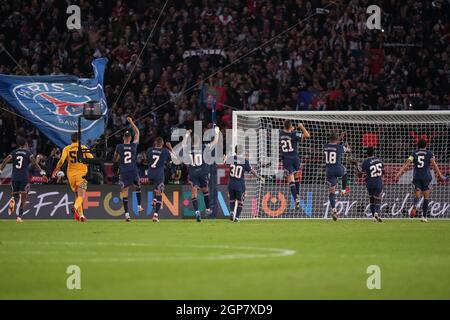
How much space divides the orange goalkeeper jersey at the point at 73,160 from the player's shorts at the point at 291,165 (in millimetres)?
5203

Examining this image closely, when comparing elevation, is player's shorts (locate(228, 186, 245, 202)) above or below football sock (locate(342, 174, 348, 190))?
below

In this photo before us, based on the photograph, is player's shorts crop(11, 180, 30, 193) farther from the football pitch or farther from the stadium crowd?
the stadium crowd

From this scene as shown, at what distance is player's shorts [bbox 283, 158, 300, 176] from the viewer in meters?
24.5

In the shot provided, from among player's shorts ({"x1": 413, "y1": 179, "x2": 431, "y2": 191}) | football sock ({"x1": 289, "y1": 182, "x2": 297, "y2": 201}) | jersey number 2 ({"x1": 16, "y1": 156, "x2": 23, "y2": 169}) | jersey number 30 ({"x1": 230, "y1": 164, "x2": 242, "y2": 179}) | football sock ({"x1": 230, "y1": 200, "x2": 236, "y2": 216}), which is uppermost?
jersey number 2 ({"x1": 16, "y1": 156, "x2": 23, "y2": 169})

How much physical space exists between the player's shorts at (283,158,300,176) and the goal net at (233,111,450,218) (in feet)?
3.32

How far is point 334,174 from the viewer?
78.7 ft

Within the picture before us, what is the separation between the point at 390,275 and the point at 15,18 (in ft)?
76.1

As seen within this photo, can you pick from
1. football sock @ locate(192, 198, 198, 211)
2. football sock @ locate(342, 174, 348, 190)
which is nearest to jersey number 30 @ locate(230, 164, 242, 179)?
football sock @ locate(192, 198, 198, 211)

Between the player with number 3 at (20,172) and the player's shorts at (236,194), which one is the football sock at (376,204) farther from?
the player with number 3 at (20,172)

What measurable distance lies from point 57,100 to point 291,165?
7065mm

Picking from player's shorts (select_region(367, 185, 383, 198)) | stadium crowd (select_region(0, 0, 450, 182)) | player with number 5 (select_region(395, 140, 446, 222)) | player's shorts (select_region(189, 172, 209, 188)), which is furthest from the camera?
stadium crowd (select_region(0, 0, 450, 182))

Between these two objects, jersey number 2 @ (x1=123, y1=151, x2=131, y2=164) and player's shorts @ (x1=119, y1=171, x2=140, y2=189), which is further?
player's shorts @ (x1=119, y1=171, x2=140, y2=189)

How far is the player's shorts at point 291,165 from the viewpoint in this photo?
80.4 feet

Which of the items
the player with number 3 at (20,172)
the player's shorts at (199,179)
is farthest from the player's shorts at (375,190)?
the player with number 3 at (20,172)
